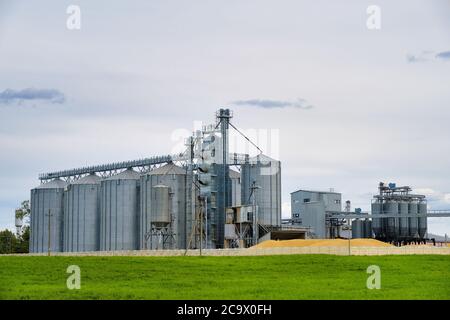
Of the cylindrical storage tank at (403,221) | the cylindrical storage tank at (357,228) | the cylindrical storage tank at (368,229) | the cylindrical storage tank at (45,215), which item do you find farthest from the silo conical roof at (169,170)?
the cylindrical storage tank at (368,229)

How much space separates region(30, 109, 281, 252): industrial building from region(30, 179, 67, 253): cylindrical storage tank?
5.03m

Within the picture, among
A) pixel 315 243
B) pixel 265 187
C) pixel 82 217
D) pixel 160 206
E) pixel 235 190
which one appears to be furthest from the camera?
pixel 82 217

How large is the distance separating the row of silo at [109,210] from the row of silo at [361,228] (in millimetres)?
34331

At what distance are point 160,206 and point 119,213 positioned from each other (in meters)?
8.42

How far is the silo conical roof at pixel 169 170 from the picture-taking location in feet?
325

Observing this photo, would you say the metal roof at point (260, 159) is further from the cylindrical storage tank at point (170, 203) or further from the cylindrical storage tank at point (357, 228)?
the cylindrical storage tank at point (357, 228)

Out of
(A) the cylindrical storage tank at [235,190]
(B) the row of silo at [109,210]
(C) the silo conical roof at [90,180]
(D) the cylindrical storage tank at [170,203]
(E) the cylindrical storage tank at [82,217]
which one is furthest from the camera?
(C) the silo conical roof at [90,180]

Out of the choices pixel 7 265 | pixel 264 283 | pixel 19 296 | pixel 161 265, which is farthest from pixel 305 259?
pixel 19 296

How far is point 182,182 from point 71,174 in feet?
92.4

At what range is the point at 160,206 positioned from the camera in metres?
95.4

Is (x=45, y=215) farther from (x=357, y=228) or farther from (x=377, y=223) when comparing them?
(x=377, y=223)

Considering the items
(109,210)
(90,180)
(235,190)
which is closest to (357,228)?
(235,190)

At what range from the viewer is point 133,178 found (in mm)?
104375

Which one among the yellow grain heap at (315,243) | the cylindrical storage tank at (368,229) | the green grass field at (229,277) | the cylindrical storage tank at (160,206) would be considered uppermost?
A: the cylindrical storage tank at (160,206)
